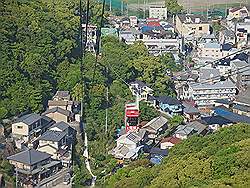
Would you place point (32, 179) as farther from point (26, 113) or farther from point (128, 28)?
point (128, 28)

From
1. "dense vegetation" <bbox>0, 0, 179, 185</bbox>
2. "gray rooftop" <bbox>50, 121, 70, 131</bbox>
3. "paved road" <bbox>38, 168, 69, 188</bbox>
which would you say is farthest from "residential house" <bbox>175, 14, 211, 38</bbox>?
"paved road" <bbox>38, 168, 69, 188</bbox>

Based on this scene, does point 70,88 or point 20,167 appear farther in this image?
point 70,88

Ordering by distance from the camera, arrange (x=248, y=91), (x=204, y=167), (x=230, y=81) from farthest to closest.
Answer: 1. (x=230, y=81)
2. (x=248, y=91)
3. (x=204, y=167)

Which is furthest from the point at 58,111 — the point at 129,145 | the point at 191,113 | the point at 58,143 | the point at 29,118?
the point at 191,113

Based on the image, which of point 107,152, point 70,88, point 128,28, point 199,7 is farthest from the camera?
point 199,7

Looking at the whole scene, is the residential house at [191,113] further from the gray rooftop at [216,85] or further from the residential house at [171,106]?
the gray rooftop at [216,85]

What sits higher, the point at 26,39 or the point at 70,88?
the point at 26,39

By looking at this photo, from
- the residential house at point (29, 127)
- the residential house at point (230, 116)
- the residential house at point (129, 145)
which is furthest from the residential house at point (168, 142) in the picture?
the residential house at point (29, 127)

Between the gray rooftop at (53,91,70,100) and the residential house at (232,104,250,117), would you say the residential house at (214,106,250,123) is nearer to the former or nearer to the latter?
the residential house at (232,104,250,117)

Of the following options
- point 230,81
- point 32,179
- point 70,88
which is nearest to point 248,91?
point 230,81
